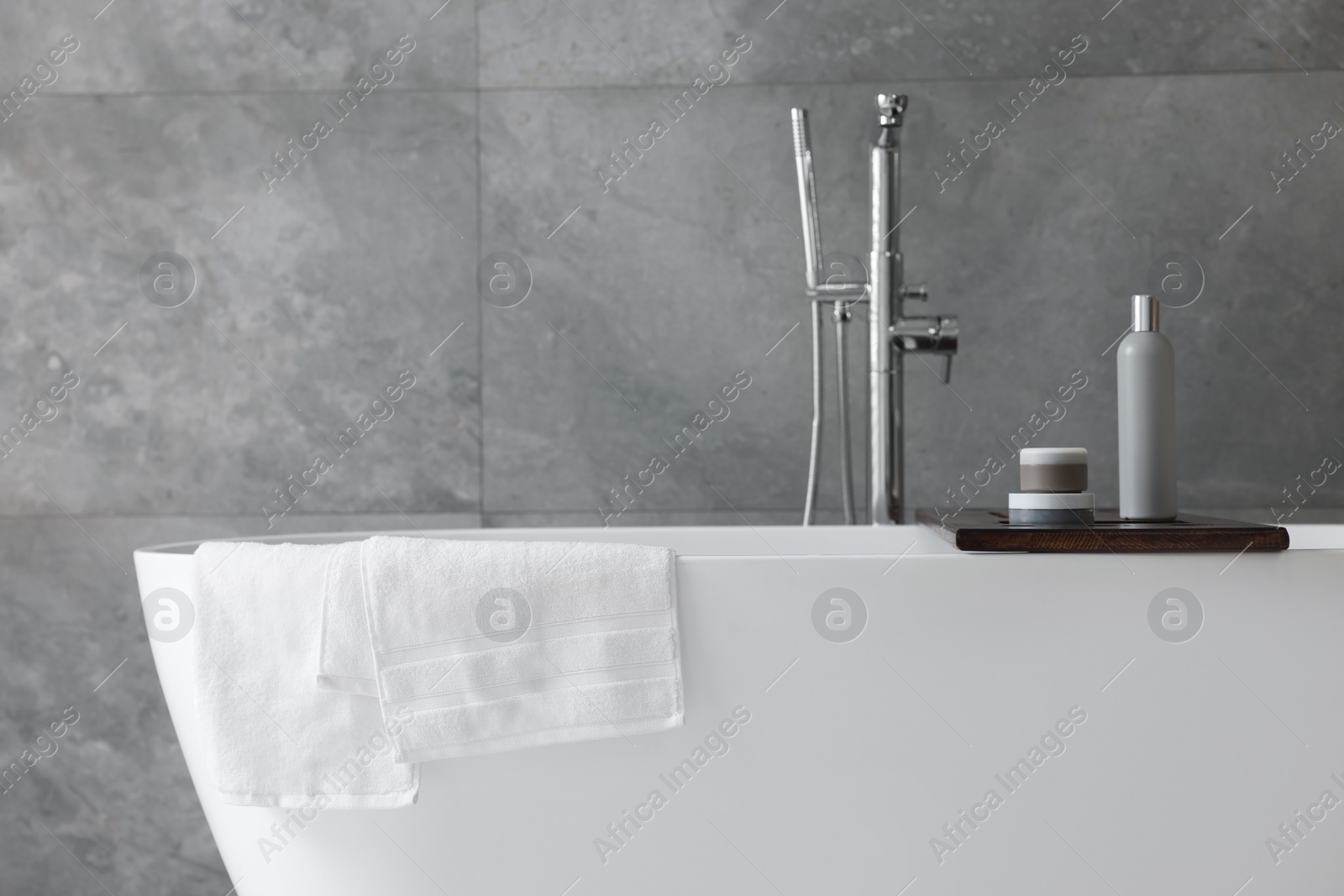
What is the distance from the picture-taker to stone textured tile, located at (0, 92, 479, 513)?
69.3 inches

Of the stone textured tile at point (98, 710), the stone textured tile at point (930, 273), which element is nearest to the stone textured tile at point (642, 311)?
the stone textured tile at point (930, 273)

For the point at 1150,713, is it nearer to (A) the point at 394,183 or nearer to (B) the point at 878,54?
(B) the point at 878,54

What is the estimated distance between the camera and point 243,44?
178 centimetres

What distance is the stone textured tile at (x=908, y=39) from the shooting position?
1709mm

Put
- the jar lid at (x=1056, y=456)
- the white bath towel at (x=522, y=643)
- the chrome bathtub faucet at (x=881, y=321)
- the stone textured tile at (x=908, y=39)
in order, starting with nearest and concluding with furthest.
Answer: the white bath towel at (x=522, y=643)
the jar lid at (x=1056, y=456)
the chrome bathtub faucet at (x=881, y=321)
the stone textured tile at (x=908, y=39)

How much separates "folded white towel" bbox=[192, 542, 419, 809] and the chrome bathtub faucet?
0.81 meters

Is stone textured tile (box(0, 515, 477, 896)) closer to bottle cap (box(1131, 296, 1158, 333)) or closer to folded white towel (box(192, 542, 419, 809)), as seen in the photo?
folded white towel (box(192, 542, 419, 809))

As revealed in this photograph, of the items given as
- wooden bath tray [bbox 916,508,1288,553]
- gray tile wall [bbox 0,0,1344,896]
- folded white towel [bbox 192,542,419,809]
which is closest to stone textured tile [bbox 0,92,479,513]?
gray tile wall [bbox 0,0,1344,896]

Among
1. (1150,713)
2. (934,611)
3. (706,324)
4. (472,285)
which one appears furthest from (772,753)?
(472,285)

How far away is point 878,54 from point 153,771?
1.74 meters

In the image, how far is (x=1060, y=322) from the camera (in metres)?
1.73

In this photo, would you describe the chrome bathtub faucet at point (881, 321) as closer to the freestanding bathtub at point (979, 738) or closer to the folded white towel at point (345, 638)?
the freestanding bathtub at point (979, 738)

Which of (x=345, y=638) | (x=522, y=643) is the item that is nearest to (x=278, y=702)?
(x=345, y=638)

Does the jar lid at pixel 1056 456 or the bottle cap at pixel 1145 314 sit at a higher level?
the bottle cap at pixel 1145 314
